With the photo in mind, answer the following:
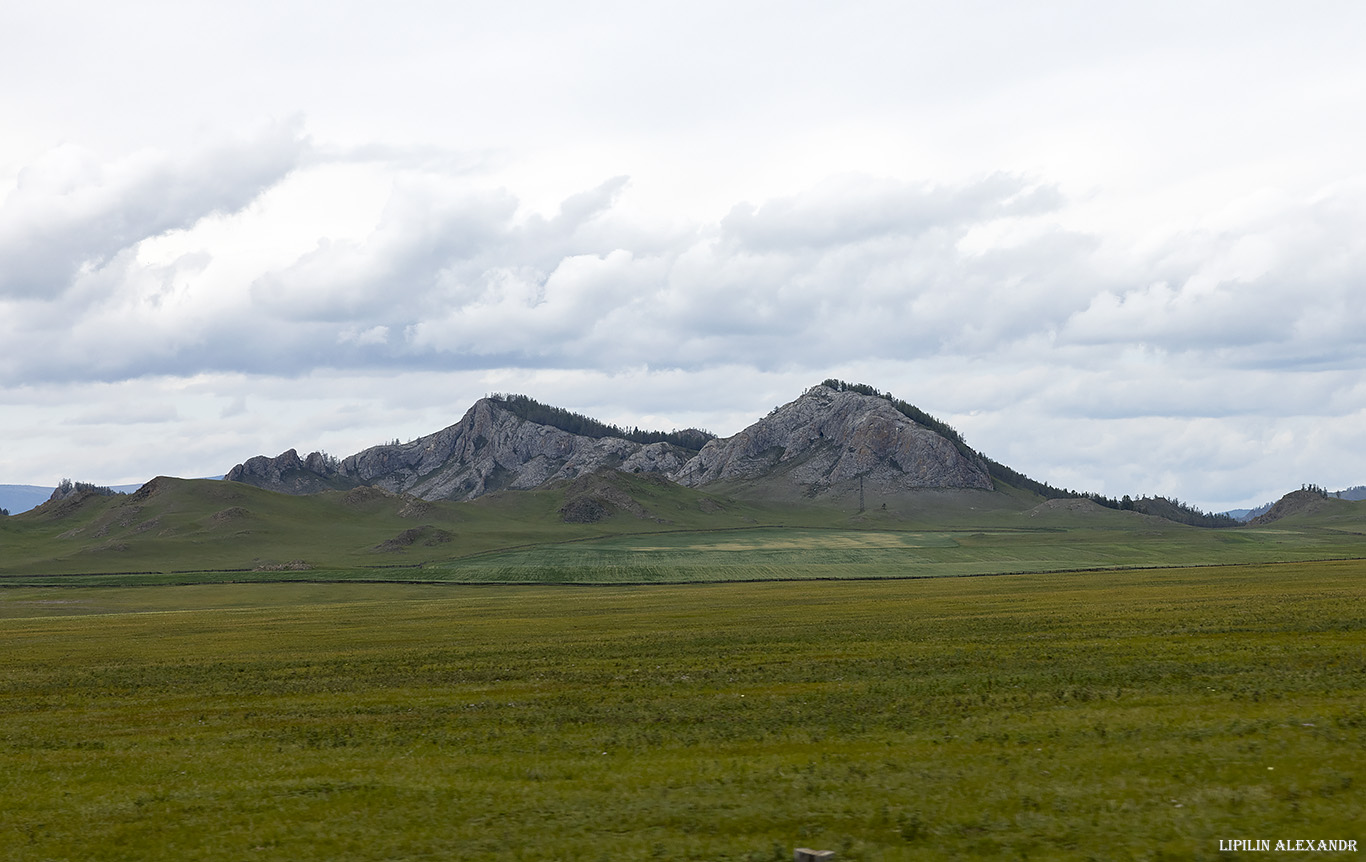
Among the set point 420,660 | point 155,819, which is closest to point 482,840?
point 155,819

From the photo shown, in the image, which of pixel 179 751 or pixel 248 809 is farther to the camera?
pixel 179 751

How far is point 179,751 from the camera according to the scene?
3472 cm

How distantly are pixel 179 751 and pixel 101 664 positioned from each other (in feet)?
122

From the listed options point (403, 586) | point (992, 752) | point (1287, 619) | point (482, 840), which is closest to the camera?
point (482, 840)

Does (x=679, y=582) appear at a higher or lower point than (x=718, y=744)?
lower

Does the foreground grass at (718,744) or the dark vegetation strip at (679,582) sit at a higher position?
the foreground grass at (718,744)

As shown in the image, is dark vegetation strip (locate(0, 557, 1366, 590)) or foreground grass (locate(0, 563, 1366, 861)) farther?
dark vegetation strip (locate(0, 557, 1366, 590))

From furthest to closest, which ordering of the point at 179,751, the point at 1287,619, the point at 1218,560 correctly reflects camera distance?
the point at 1218,560 → the point at 1287,619 → the point at 179,751

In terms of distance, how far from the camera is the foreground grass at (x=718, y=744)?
22875 millimetres

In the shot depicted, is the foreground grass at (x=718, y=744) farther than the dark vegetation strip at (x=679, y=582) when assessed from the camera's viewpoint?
No

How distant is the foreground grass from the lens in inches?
901

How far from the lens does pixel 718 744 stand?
32062 millimetres

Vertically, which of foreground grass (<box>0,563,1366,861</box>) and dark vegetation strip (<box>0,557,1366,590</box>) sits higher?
foreground grass (<box>0,563,1366,861</box>)

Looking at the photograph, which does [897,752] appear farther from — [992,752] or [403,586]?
[403,586]
